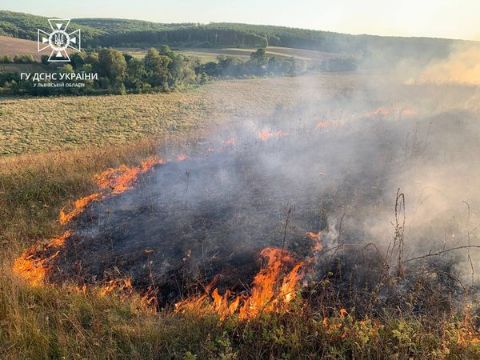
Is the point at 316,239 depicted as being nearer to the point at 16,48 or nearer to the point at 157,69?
the point at 157,69

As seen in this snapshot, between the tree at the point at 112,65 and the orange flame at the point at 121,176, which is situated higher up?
the tree at the point at 112,65

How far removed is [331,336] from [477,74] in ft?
67.7

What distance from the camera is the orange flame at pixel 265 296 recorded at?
160 inches

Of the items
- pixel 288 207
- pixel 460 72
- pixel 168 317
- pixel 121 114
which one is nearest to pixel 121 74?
pixel 121 114

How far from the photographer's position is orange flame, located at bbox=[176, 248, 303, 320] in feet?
13.3

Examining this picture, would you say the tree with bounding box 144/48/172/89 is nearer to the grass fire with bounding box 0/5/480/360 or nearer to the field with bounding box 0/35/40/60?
the field with bounding box 0/35/40/60

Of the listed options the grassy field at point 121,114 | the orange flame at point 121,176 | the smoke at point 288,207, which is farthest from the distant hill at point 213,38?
the orange flame at point 121,176

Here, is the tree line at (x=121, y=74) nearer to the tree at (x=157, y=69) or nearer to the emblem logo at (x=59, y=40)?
the tree at (x=157, y=69)

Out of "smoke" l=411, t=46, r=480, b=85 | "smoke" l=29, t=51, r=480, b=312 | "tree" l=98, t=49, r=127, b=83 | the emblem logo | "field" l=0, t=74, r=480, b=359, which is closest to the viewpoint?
"field" l=0, t=74, r=480, b=359

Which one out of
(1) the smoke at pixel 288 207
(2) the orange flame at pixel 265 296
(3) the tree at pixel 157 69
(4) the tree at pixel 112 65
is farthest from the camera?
(3) the tree at pixel 157 69

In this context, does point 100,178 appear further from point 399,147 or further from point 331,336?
point 399,147

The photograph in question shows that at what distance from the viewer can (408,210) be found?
6887mm

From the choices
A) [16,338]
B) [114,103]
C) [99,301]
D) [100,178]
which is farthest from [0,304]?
[114,103]

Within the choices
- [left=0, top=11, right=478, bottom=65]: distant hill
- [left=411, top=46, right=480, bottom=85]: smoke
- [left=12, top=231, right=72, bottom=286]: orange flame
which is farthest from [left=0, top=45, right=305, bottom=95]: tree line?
[left=12, top=231, right=72, bottom=286]: orange flame
